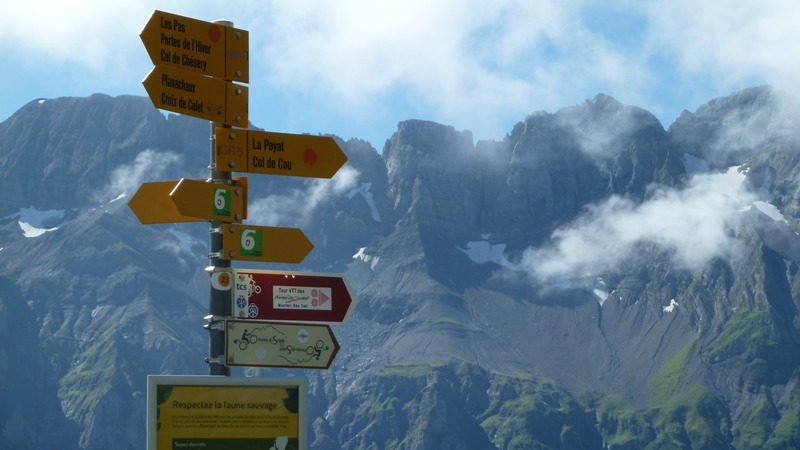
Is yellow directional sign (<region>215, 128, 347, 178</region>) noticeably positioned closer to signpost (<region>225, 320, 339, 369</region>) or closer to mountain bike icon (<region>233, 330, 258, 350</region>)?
signpost (<region>225, 320, 339, 369</region>)

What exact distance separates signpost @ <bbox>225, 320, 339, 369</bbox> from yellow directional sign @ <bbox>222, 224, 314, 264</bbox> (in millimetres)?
1083

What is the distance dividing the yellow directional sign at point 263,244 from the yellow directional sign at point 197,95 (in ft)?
5.75

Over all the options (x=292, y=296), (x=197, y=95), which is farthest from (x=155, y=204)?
(x=292, y=296)

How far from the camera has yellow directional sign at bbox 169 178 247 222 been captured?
70.2 feet

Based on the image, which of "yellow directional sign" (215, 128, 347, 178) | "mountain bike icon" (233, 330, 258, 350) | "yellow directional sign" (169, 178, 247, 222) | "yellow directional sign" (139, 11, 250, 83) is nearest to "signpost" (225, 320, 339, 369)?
"mountain bike icon" (233, 330, 258, 350)

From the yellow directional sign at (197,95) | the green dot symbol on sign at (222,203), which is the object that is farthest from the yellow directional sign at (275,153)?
the green dot symbol on sign at (222,203)

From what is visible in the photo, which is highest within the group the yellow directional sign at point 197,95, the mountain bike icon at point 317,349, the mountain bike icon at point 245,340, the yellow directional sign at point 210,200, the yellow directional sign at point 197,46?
the yellow directional sign at point 197,46

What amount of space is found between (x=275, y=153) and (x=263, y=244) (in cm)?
149

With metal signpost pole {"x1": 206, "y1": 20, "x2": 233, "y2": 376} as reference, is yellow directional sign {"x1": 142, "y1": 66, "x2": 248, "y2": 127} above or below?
above

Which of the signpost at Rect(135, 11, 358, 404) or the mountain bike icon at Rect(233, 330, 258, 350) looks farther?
the mountain bike icon at Rect(233, 330, 258, 350)

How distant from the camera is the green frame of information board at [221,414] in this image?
20283mm

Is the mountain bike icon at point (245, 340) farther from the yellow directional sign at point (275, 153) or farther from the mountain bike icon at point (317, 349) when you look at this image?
the yellow directional sign at point (275, 153)

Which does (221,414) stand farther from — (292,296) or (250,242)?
→ (250,242)

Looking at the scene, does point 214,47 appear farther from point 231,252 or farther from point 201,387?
point 201,387
